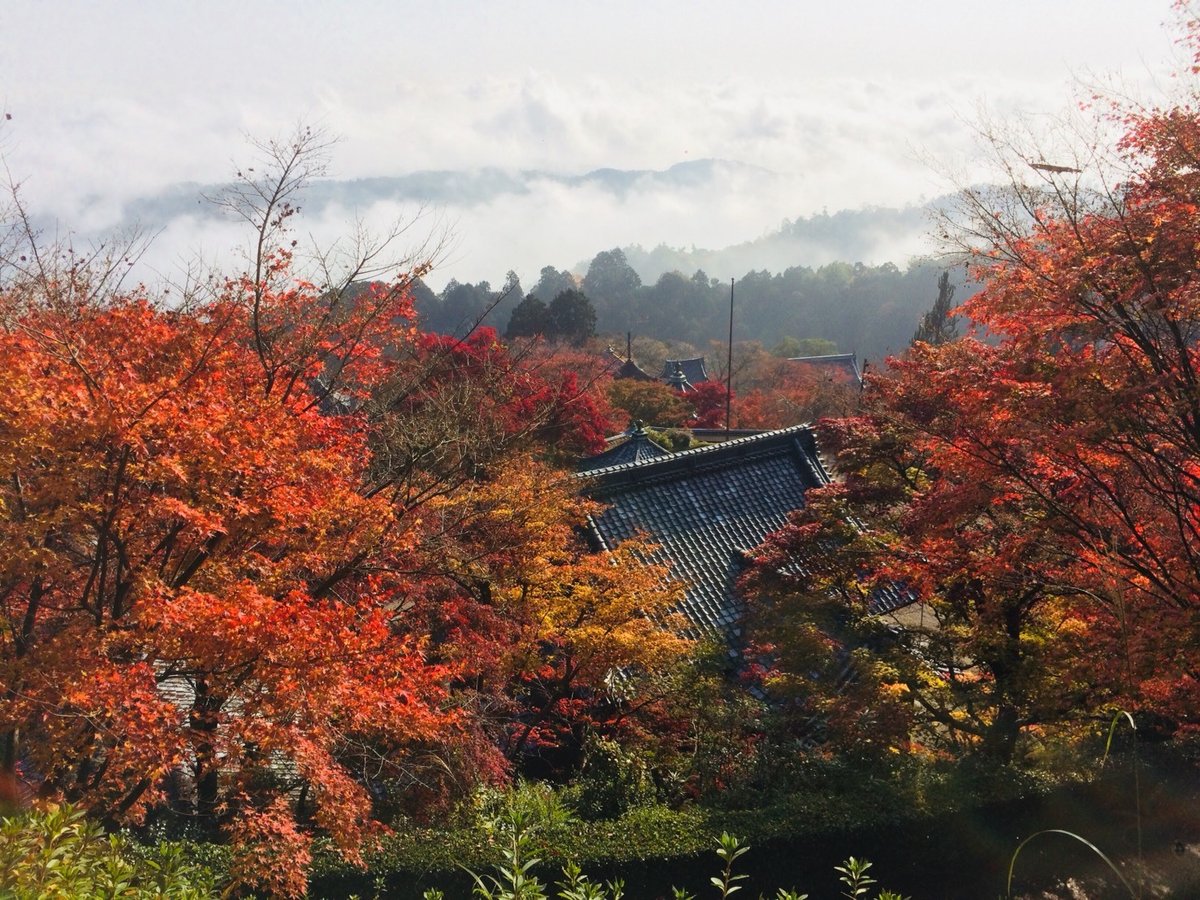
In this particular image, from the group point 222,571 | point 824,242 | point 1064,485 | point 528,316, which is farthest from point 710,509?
point 824,242

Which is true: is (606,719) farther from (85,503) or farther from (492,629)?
(85,503)

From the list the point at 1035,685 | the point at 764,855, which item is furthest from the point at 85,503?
the point at 1035,685

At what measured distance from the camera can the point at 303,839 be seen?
23.7 ft

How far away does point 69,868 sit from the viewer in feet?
11.8

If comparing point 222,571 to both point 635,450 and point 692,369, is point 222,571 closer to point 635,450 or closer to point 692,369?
point 635,450

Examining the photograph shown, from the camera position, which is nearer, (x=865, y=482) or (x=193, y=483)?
(x=193, y=483)

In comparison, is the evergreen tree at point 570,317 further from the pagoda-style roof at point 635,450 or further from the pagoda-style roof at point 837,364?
the pagoda-style roof at point 635,450

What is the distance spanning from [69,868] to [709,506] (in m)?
13.7

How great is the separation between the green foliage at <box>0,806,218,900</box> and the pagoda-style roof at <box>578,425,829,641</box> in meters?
9.78

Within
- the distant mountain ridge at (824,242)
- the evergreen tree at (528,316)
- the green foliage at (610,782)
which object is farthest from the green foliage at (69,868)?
the distant mountain ridge at (824,242)

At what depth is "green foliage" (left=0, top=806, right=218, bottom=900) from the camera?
3.52 m

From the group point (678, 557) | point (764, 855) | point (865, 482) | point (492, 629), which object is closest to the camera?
point (764, 855)

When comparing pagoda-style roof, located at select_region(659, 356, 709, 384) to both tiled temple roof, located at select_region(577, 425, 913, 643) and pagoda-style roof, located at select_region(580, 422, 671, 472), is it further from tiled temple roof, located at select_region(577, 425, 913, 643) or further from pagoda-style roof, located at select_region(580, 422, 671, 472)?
tiled temple roof, located at select_region(577, 425, 913, 643)

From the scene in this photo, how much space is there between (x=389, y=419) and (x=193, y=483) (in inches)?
249
